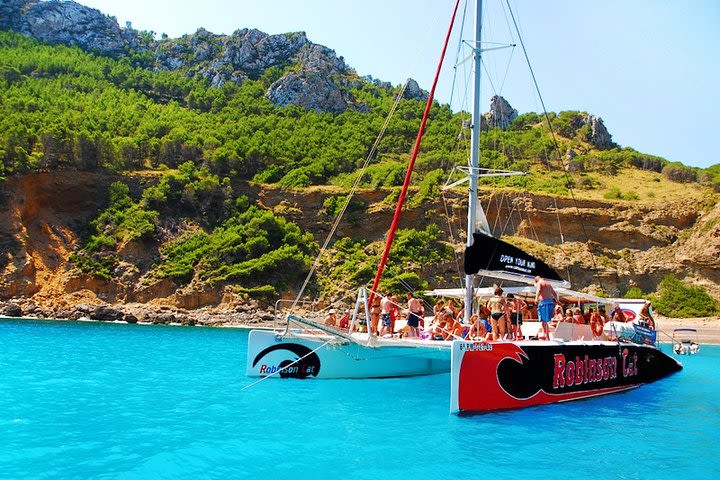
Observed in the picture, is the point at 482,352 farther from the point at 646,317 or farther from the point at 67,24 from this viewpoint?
the point at 67,24

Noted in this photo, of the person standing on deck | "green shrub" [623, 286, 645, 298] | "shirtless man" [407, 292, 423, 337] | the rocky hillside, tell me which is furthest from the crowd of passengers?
"green shrub" [623, 286, 645, 298]

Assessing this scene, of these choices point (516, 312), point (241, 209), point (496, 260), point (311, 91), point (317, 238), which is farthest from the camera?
point (311, 91)

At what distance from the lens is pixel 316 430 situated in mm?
10156

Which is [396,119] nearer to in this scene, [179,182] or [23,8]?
[179,182]

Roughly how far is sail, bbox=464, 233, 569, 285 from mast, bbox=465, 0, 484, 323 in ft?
1.24

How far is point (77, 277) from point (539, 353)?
41.2 meters

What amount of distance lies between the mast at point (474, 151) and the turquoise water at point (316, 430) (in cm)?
267

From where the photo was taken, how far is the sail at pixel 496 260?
44.3 ft

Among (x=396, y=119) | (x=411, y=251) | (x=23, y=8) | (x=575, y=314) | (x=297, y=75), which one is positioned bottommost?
(x=575, y=314)

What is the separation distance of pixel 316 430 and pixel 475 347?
11.4 feet

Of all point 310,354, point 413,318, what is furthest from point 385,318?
point 310,354

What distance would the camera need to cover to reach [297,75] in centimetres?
7819

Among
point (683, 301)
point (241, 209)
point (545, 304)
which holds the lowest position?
point (545, 304)

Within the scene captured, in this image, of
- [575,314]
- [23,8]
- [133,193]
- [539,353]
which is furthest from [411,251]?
[23,8]
